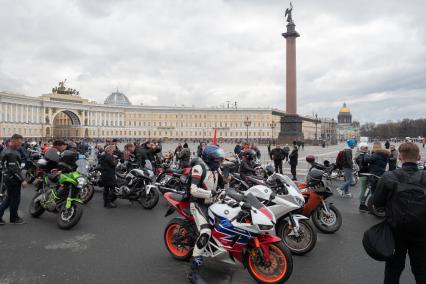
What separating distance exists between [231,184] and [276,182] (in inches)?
130

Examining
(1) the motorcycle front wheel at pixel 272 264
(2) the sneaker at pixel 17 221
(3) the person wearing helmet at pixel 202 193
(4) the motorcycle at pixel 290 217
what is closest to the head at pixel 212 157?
(3) the person wearing helmet at pixel 202 193

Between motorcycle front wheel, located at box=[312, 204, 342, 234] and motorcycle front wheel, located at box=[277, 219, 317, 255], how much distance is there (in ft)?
4.14

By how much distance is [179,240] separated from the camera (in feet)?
15.1

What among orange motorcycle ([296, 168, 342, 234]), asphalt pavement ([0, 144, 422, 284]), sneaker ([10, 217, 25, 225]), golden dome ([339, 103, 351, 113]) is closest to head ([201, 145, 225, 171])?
asphalt pavement ([0, 144, 422, 284])

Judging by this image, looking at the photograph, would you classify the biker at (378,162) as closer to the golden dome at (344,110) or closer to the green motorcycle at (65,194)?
the green motorcycle at (65,194)

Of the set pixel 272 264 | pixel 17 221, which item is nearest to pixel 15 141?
pixel 17 221

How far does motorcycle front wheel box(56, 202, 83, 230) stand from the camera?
20.4ft

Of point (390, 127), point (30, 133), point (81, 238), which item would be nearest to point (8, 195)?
point (81, 238)

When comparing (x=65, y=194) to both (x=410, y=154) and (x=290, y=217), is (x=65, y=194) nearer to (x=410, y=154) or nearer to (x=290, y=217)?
(x=290, y=217)

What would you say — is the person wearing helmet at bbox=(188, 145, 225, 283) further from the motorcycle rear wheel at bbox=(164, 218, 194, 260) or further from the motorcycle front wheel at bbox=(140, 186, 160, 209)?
the motorcycle front wheel at bbox=(140, 186, 160, 209)

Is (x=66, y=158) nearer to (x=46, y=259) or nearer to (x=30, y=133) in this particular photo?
(x=46, y=259)

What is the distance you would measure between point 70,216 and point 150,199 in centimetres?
232

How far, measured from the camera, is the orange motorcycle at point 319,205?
5.73 meters

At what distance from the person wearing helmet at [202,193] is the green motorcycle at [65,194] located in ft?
10.6
